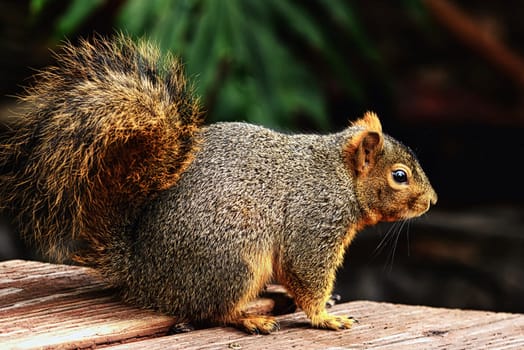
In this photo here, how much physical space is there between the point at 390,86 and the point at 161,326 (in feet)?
7.65

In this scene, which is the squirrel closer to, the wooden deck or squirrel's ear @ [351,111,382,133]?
the wooden deck

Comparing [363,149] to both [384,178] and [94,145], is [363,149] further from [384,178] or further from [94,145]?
[94,145]

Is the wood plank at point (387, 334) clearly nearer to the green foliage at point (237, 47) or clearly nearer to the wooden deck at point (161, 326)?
the wooden deck at point (161, 326)

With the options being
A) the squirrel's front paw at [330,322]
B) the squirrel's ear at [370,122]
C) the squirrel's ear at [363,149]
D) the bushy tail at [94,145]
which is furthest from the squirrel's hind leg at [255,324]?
the squirrel's ear at [370,122]

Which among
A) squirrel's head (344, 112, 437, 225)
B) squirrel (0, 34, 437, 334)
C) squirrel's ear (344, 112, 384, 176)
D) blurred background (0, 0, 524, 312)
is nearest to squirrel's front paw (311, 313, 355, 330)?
squirrel (0, 34, 437, 334)

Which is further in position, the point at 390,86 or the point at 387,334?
the point at 390,86

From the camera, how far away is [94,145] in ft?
7.19

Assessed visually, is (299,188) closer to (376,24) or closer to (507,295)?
(507,295)

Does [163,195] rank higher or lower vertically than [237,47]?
lower

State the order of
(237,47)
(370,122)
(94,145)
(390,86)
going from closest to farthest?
(94,145) → (370,122) → (237,47) → (390,86)

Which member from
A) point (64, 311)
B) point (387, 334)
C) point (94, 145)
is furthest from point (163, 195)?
point (387, 334)

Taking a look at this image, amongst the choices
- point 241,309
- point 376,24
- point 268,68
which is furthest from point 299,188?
point 376,24

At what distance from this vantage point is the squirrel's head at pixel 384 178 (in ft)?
8.15

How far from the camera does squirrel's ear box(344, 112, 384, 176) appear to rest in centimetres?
247
